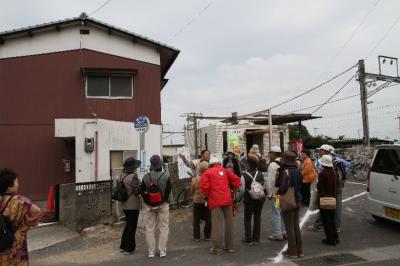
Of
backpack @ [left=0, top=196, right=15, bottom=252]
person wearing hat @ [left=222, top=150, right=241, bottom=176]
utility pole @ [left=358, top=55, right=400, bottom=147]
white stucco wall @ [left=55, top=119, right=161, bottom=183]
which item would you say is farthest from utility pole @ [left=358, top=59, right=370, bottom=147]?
backpack @ [left=0, top=196, right=15, bottom=252]

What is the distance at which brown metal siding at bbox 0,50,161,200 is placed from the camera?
14773mm

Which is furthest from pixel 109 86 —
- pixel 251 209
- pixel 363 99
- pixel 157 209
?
pixel 363 99

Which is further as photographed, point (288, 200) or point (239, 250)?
point (239, 250)

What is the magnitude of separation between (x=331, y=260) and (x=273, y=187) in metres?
1.56

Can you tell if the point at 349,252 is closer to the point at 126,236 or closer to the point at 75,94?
the point at 126,236

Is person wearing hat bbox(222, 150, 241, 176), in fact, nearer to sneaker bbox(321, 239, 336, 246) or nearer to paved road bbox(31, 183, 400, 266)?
paved road bbox(31, 183, 400, 266)

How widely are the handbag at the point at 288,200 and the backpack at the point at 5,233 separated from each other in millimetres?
4268

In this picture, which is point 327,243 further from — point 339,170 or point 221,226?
point 221,226

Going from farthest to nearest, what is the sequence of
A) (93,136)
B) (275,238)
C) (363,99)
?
1. (363,99)
2. (93,136)
3. (275,238)

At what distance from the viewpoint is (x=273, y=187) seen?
296 inches

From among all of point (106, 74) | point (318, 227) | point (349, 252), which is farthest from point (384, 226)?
point (106, 74)

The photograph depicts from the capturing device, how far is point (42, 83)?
1520cm

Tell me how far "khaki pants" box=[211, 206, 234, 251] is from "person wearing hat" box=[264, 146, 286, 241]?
879mm

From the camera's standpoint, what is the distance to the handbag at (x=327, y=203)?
7402mm
